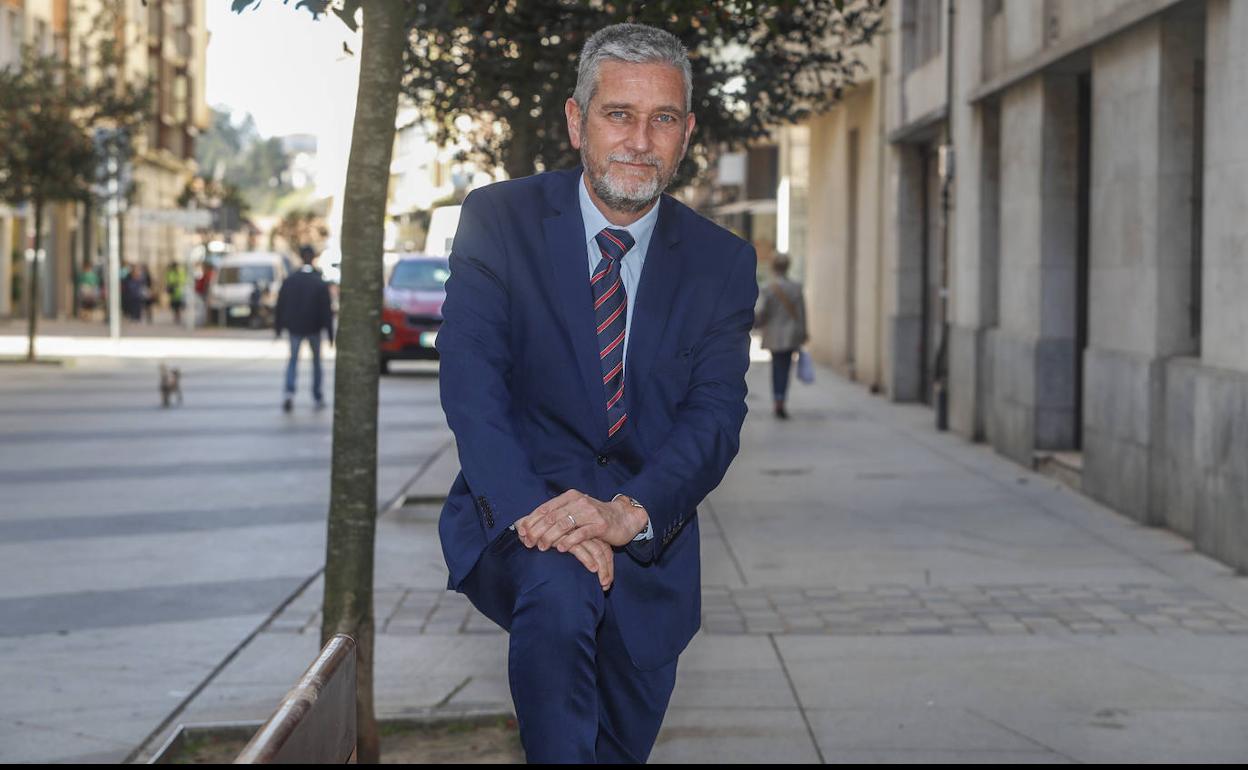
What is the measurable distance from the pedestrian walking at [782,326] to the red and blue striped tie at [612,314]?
53.5 ft

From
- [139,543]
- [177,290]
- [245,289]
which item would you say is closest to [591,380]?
[139,543]

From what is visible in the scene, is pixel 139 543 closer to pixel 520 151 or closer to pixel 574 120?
pixel 520 151

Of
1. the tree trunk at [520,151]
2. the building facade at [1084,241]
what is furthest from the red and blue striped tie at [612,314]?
the tree trunk at [520,151]

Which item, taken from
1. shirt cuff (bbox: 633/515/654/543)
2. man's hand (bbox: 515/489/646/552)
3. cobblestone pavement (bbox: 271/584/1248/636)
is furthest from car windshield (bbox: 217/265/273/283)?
man's hand (bbox: 515/489/646/552)

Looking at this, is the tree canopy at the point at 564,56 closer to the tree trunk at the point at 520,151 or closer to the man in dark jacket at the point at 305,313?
the tree trunk at the point at 520,151

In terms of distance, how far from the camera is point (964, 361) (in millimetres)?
18359

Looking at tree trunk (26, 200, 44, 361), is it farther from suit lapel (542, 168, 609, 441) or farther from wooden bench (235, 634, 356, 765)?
wooden bench (235, 634, 356, 765)

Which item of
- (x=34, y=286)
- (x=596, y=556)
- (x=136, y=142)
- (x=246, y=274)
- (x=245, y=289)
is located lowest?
(x=596, y=556)

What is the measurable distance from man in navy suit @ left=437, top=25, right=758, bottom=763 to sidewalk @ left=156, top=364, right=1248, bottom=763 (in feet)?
7.99

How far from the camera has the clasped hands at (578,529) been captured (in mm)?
3240

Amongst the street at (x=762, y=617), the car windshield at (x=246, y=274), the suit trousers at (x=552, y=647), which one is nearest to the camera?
the suit trousers at (x=552, y=647)

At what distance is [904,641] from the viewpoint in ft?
25.5

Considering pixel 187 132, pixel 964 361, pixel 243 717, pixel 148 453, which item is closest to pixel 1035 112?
pixel 964 361

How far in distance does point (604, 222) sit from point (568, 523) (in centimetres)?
71
